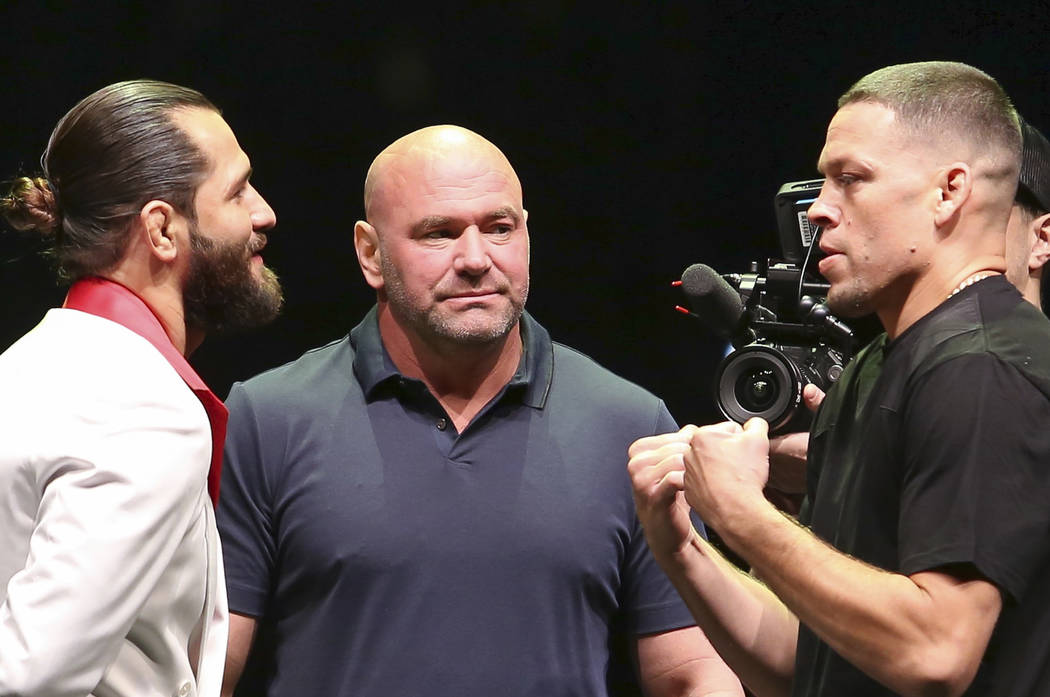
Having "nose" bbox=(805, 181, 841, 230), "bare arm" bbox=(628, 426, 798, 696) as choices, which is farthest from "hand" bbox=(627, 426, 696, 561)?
"nose" bbox=(805, 181, 841, 230)

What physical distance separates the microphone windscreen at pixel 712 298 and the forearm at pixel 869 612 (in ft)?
2.98

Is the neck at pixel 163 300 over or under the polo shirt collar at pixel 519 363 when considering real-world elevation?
over

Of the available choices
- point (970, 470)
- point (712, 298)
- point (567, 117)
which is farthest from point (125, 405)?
point (567, 117)

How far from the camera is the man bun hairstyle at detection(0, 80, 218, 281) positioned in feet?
5.04

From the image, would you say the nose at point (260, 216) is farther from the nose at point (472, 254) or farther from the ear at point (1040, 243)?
the ear at point (1040, 243)

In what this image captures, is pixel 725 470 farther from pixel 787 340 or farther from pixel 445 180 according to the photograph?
pixel 787 340

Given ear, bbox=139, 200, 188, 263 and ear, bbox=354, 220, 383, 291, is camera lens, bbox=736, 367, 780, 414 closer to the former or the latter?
ear, bbox=354, 220, 383, 291

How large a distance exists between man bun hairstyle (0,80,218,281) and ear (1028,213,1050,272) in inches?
45.6

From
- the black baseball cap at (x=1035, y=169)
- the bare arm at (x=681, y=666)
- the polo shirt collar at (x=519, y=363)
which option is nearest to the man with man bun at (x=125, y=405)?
the polo shirt collar at (x=519, y=363)

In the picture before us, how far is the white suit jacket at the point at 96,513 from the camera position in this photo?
1244 mm

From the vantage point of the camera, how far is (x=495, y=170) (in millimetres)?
1961

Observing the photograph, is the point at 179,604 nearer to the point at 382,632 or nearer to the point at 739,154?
the point at 382,632

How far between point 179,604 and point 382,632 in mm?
426

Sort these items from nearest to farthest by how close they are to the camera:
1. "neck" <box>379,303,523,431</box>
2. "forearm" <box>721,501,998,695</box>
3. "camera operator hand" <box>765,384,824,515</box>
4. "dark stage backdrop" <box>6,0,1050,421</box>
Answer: "forearm" <box>721,501,998,695</box>, "neck" <box>379,303,523,431</box>, "camera operator hand" <box>765,384,824,515</box>, "dark stage backdrop" <box>6,0,1050,421</box>
